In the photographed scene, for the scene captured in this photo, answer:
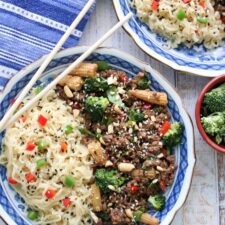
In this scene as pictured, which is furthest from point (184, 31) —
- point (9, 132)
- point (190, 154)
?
point (9, 132)

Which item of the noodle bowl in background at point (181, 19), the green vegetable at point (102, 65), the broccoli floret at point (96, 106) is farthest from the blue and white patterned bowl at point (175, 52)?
the broccoli floret at point (96, 106)

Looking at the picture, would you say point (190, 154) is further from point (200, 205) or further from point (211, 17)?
point (211, 17)

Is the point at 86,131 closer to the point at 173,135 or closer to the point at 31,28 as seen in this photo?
the point at 173,135

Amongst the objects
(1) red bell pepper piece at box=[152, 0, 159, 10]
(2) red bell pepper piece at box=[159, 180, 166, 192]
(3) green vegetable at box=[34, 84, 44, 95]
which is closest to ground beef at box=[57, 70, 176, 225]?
(2) red bell pepper piece at box=[159, 180, 166, 192]

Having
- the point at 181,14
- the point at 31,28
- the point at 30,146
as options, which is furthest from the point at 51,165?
the point at 181,14

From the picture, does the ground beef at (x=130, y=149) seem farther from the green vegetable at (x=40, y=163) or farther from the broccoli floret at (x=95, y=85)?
the green vegetable at (x=40, y=163)
